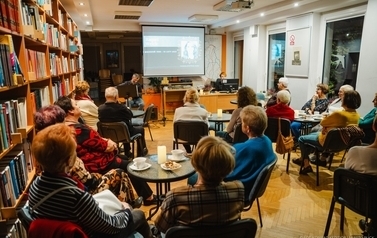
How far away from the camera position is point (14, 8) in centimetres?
179

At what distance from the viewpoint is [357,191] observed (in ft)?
6.34

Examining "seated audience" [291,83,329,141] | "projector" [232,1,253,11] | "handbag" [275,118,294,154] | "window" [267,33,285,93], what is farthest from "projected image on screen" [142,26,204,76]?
"handbag" [275,118,294,154]

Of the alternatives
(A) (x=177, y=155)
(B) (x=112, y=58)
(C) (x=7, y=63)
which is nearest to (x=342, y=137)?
(A) (x=177, y=155)

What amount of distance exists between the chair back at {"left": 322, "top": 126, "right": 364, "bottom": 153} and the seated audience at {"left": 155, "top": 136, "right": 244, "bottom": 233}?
7.11ft

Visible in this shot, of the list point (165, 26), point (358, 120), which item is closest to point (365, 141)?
point (358, 120)

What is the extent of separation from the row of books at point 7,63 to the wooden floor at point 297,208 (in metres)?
1.75

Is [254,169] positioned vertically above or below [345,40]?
below

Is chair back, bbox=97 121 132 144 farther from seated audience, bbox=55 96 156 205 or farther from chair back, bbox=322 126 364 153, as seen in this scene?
chair back, bbox=322 126 364 153

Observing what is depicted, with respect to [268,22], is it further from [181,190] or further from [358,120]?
[181,190]

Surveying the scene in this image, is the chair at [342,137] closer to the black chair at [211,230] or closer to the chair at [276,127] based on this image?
the chair at [276,127]

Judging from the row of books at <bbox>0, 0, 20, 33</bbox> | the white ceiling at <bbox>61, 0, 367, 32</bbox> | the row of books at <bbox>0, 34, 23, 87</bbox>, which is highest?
the white ceiling at <bbox>61, 0, 367, 32</bbox>

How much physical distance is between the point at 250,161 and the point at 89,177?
3.82ft

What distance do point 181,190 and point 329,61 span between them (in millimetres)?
5129

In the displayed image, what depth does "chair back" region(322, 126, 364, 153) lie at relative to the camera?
3090 millimetres
